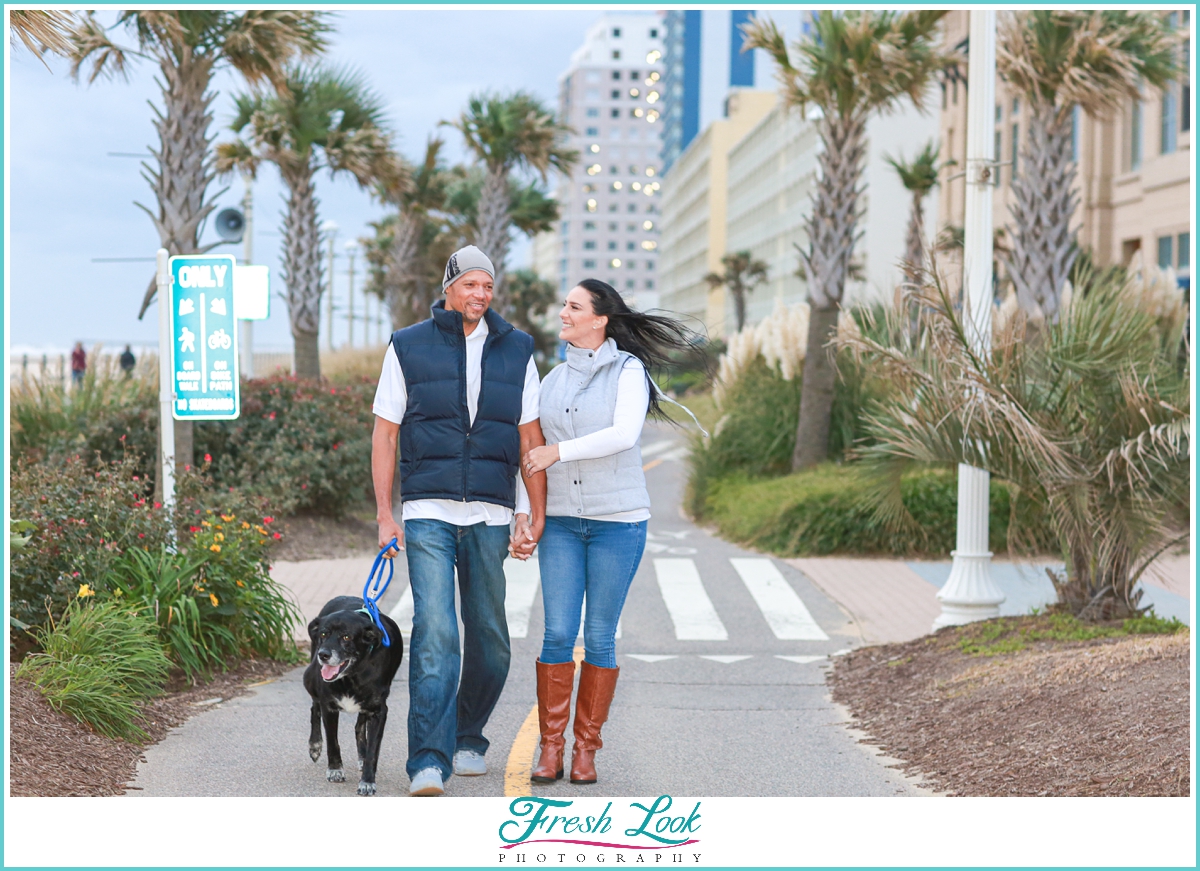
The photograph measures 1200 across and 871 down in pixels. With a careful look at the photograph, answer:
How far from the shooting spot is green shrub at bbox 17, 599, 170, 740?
6.07 meters

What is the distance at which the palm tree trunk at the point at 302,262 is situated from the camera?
2338 centimetres

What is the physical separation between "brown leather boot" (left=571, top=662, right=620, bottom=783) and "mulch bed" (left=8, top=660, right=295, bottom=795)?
182 centimetres

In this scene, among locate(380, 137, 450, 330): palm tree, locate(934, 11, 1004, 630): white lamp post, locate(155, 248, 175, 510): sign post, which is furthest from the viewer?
locate(380, 137, 450, 330): palm tree

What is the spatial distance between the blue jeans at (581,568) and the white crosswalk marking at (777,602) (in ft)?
17.7

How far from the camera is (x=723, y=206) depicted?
390 ft

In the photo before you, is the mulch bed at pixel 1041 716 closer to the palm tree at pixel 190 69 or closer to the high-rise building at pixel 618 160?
the palm tree at pixel 190 69

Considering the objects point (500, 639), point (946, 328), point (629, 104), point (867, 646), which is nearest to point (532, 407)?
point (500, 639)

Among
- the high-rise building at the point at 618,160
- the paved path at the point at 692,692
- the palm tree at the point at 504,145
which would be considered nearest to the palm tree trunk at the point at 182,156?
the paved path at the point at 692,692

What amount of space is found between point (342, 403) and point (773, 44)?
7580mm

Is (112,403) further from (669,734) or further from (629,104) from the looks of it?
(629,104)

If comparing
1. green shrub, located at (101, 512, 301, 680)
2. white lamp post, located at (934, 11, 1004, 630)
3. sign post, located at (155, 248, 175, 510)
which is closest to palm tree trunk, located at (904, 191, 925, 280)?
white lamp post, located at (934, 11, 1004, 630)

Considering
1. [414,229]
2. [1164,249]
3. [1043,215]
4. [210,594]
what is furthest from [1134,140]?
[210,594]

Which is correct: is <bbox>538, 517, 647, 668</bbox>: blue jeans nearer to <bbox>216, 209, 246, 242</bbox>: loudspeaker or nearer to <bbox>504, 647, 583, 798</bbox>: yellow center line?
<bbox>504, 647, 583, 798</bbox>: yellow center line

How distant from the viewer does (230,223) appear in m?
19.7
